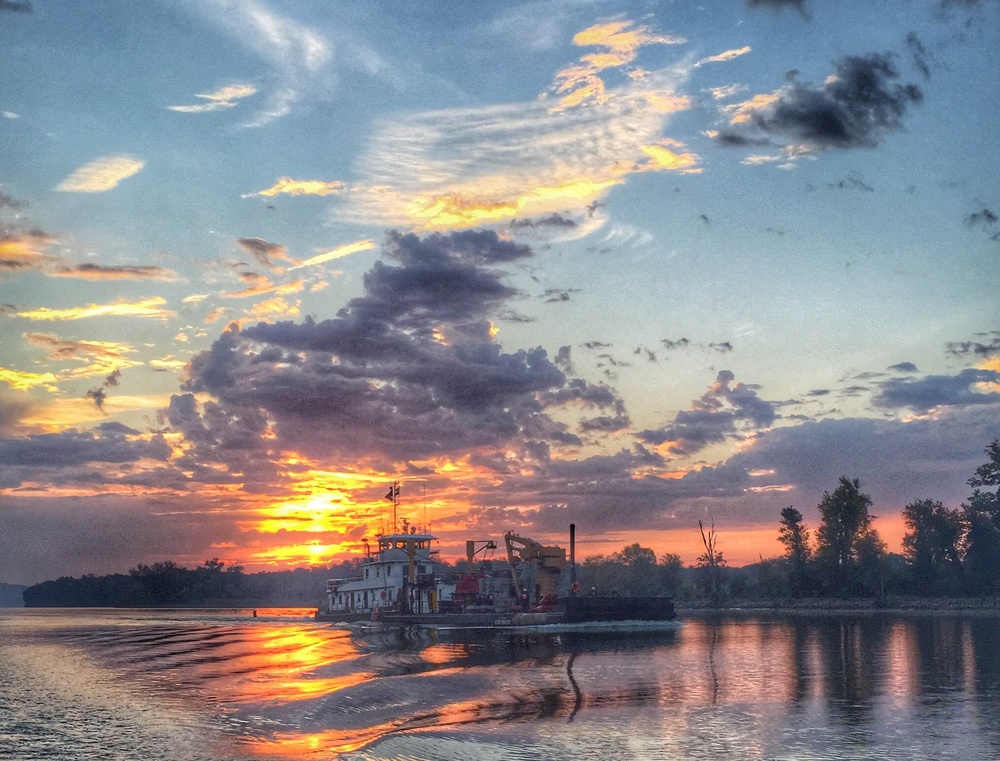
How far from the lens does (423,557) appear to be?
102m

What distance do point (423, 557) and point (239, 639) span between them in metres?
24.7

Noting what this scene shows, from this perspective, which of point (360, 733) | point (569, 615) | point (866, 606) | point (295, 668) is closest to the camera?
point (360, 733)

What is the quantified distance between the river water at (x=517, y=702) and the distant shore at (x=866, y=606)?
66.1 meters

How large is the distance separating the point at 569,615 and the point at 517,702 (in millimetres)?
51953

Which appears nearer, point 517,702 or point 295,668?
point 517,702

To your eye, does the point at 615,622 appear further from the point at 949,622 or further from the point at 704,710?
the point at 704,710

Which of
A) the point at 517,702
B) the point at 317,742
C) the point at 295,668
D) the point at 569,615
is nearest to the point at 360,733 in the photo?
the point at 317,742

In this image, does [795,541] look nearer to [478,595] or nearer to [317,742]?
[478,595]

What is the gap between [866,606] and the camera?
133 metres

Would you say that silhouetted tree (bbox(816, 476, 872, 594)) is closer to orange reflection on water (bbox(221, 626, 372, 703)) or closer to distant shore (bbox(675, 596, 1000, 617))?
distant shore (bbox(675, 596, 1000, 617))

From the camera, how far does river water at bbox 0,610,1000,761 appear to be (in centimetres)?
2605

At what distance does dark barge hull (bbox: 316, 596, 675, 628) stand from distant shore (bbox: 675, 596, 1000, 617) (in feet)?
162

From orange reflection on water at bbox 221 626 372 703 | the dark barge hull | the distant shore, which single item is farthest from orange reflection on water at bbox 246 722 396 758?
the distant shore

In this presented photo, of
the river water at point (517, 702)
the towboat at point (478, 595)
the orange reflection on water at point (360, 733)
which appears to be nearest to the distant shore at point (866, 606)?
the towboat at point (478, 595)
